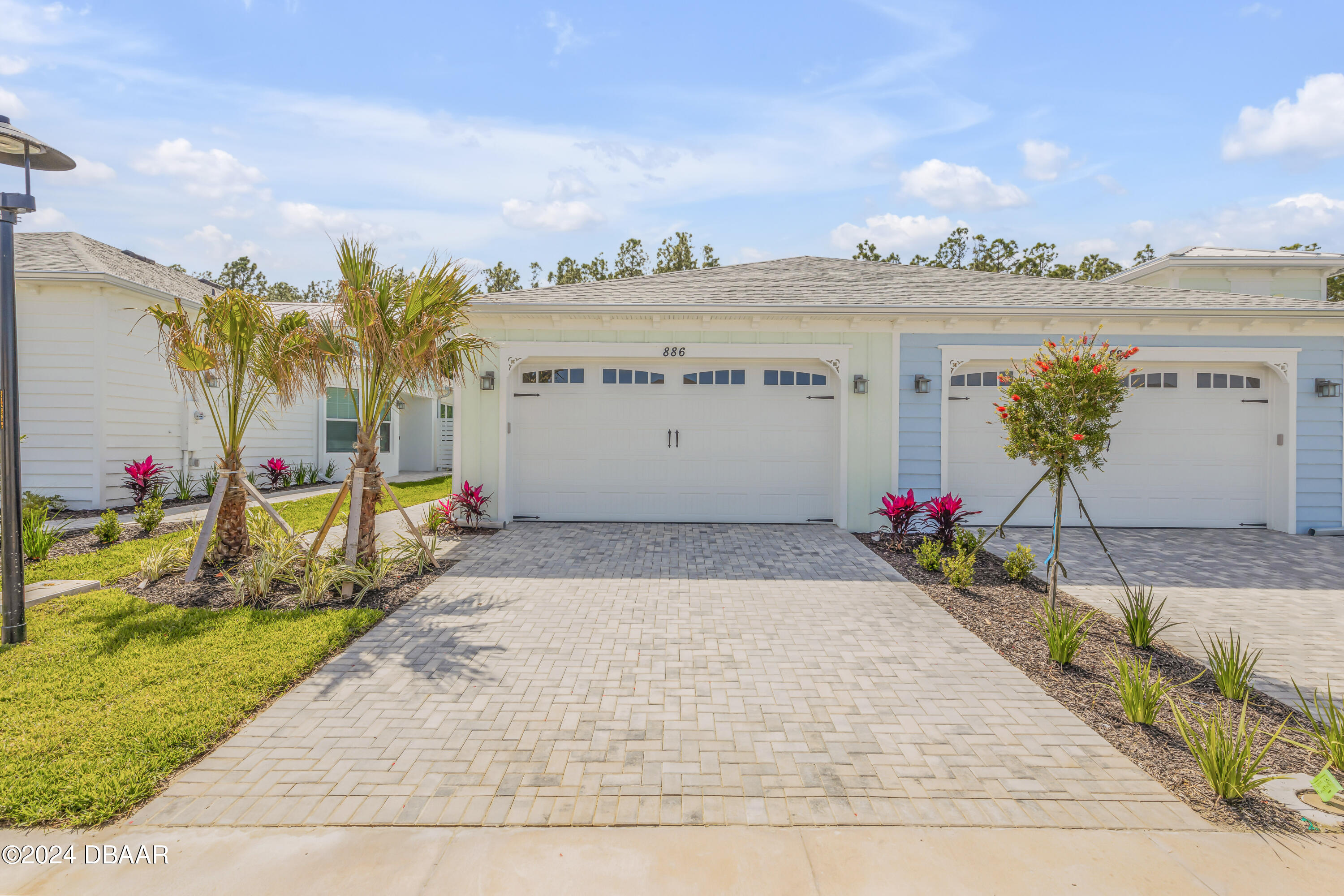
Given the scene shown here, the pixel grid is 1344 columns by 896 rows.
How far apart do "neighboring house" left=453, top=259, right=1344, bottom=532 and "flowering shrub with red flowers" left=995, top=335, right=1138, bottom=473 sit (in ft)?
12.6

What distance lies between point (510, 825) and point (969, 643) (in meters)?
3.75

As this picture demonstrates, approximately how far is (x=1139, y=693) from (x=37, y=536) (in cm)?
1028

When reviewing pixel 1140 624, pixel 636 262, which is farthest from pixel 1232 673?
pixel 636 262

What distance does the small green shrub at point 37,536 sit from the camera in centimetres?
690

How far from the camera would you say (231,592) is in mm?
6016

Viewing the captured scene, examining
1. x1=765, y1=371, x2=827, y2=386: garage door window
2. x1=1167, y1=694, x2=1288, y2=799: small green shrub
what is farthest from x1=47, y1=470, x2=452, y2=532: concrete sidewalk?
x1=1167, y1=694, x2=1288, y2=799: small green shrub

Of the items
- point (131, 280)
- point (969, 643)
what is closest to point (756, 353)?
point (969, 643)

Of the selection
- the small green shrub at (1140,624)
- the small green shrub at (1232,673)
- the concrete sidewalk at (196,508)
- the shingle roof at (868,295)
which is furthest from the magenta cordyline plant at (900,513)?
the concrete sidewalk at (196,508)

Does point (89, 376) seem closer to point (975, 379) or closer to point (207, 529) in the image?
point (207, 529)

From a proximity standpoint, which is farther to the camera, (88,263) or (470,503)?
(88,263)

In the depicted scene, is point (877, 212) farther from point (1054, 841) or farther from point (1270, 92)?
point (1054, 841)

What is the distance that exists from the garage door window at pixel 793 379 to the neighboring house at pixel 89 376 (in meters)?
6.66

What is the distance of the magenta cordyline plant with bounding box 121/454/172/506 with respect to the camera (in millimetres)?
10109

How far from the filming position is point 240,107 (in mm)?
8305
